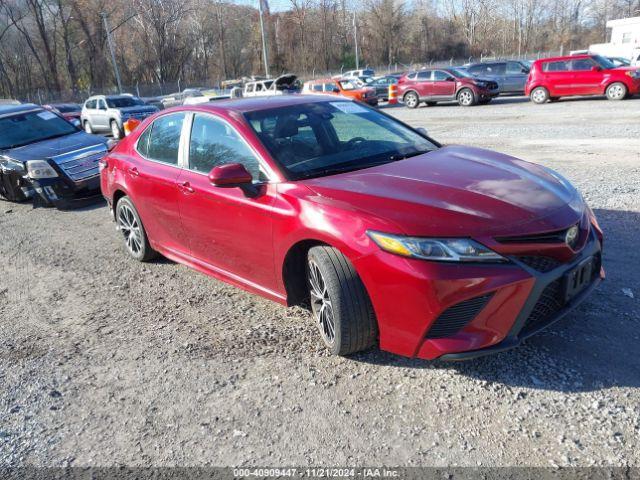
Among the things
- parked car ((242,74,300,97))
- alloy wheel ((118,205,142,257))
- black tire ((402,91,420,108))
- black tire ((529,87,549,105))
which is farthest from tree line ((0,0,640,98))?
alloy wheel ((118,205,142,257))

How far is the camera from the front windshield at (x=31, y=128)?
8.88m

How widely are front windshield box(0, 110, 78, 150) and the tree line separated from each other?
173ft

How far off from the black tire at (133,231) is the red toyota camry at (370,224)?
52cm

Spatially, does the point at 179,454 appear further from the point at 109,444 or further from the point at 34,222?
the point at 34,222

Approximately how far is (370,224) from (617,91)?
62.8 ft

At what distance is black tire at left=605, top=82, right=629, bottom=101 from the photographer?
719 inches

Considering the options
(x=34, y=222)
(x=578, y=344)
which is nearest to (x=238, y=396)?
(x=578, y=344)

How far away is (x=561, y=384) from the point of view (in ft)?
9.71

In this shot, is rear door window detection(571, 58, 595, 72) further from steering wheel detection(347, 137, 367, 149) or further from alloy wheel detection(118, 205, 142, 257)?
alloy wheel detection(118, 205, 142, 257)

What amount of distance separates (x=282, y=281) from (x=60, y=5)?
68.8 meters

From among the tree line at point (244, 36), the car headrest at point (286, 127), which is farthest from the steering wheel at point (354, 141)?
the tree line at point (244, 36)

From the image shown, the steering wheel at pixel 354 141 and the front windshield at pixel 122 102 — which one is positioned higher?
the front windshield at pixel 122 102

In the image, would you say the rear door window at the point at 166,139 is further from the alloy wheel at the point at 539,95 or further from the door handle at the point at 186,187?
the alloy wheel at the point at 539,95

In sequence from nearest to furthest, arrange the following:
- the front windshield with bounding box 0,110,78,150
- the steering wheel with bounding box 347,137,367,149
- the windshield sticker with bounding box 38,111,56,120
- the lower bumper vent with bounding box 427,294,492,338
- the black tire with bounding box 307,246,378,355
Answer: the lower bumper vent with bounding box 427,294,492,338 → the black tire with bounding box 307,246,378,355 → the steering wheel with bounding box 347,137,367,149 → the front windshield with bounding box 0,110,78,150 → the windshield sticker with bounding box 38,111,56,120
